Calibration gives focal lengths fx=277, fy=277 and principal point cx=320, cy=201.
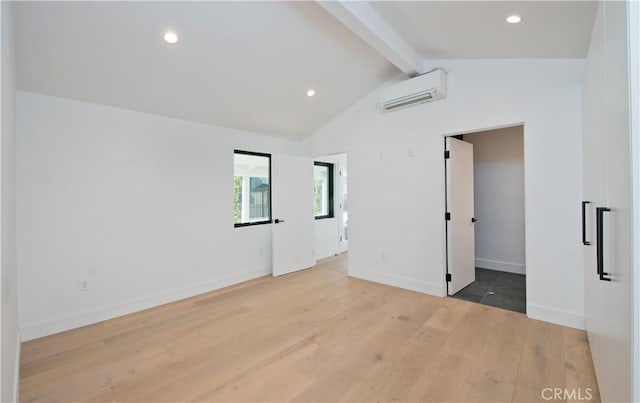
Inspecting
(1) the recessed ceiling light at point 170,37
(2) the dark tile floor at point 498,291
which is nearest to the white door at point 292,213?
(1) the recessed ceiling light at point 170,37

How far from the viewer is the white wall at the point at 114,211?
2.71 meters

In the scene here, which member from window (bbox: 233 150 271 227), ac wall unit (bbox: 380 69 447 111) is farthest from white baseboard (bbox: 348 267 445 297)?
ac wall unit (bbox: 380 69 447 111)

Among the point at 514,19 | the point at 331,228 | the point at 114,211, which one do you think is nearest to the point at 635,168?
the point at 514,19

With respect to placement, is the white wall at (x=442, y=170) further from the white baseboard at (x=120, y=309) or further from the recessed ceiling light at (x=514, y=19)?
the white baseboard at (x=120, y=309)

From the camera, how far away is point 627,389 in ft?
3.51

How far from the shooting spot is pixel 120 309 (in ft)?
10.4

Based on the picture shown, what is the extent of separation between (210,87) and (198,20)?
96 cm

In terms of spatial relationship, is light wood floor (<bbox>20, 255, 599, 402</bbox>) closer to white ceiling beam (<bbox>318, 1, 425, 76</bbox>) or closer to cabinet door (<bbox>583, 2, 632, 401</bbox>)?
cabinet door (<bbox>583, 2, 632, 401</bbox>)

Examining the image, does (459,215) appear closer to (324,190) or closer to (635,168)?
(635,168)

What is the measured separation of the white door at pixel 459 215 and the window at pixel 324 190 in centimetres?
296

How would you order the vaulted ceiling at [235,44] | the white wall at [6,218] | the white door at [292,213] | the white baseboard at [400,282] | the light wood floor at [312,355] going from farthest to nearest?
the white door at [292,213] → the white baseboard at [400,282] → the vaulted ceiling at [235,44] → the light wood floor at [312,355] → the white wall at [6,218]

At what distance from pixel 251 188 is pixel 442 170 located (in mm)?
2967

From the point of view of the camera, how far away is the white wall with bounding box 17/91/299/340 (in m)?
2.71

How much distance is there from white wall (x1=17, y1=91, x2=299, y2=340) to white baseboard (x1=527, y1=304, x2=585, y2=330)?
3784 millimetres
